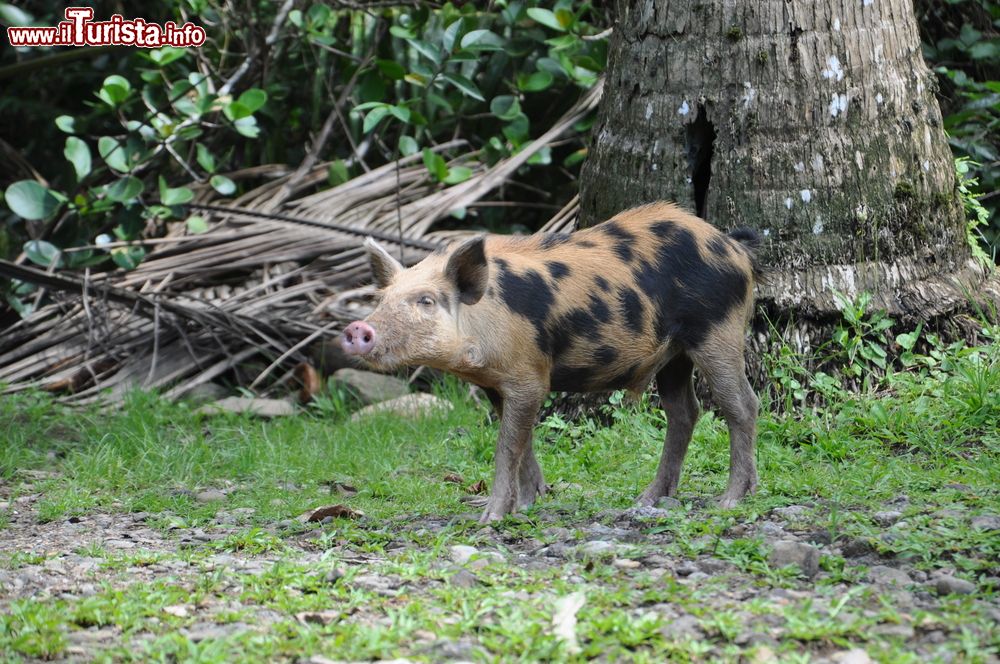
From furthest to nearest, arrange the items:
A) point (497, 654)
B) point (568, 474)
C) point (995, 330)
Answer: point (995, 330) → point (568, 474) → point (497, 654)

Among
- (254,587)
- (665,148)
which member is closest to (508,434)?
(254,587)

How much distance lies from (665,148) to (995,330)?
2031mm

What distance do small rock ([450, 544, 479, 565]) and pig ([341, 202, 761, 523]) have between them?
43cm

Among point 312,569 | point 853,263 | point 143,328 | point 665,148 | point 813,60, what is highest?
point 813,60

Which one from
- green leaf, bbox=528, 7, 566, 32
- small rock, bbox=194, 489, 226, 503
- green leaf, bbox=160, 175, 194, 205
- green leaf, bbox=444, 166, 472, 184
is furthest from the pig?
green leaf, bbox=160, 175, 194, 205

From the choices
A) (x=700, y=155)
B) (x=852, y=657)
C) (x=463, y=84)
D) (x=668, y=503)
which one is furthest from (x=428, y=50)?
(x=852, y=657)

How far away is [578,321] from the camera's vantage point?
Answer: 521 cm

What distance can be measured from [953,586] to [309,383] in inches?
216

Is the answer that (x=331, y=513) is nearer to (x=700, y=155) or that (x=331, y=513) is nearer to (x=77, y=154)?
(x=700, y=155)

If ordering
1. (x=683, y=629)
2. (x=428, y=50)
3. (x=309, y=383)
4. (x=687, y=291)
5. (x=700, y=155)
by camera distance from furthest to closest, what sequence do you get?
(x=309, y=383) < (x=428, y=50) < (x=700, y=155) < (x=687, y=291) < (x=683, y=629)

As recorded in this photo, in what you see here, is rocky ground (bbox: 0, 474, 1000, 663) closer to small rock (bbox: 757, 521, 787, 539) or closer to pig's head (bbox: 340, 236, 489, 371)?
small rock (bbox: 757, 521, 787, 539)

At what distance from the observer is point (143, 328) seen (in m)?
9.09

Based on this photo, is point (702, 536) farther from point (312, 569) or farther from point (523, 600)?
point (312, 569)

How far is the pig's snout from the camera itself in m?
4.79
